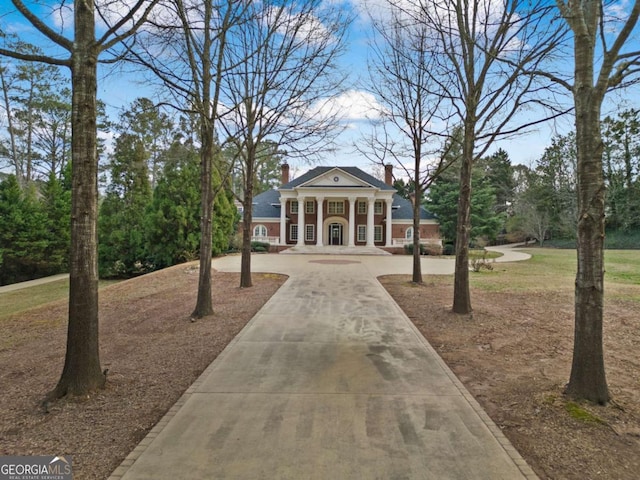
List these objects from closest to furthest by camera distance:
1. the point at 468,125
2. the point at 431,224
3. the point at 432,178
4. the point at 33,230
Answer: the point at 468,125, the point at 432,178, the point at 33,230, the point at 431,224

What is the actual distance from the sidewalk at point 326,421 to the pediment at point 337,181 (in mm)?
27336

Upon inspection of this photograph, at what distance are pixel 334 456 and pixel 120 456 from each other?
5.52 ft

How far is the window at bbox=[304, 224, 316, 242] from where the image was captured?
114ft

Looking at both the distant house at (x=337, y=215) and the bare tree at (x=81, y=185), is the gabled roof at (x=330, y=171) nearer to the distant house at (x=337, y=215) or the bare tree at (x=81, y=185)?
the distant house at (x=337, y=215)

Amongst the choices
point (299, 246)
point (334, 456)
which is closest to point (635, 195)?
point (299, 246)

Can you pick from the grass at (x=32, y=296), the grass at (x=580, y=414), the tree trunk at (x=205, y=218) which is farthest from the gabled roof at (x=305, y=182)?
the grass at (x=580, y=414)

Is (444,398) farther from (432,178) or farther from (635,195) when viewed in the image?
(635,195)

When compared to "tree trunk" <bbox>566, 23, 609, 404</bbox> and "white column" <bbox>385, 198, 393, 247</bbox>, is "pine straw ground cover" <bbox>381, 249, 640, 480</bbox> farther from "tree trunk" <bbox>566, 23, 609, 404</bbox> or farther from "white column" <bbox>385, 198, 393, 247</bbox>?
"white column" <bbox>385, 198, 393, 247</bbox>

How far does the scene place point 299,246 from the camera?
31.0 metres

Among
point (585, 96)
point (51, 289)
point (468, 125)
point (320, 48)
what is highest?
point (320, 48)

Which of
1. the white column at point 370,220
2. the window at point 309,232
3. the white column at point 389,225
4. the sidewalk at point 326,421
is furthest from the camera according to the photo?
the window at point 309,232

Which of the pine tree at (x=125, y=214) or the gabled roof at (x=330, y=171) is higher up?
the gabled roof at (x=330, y=171)

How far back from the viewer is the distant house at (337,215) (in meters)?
32.3

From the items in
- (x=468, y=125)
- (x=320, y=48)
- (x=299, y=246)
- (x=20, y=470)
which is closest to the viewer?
(x=20, y=470)
